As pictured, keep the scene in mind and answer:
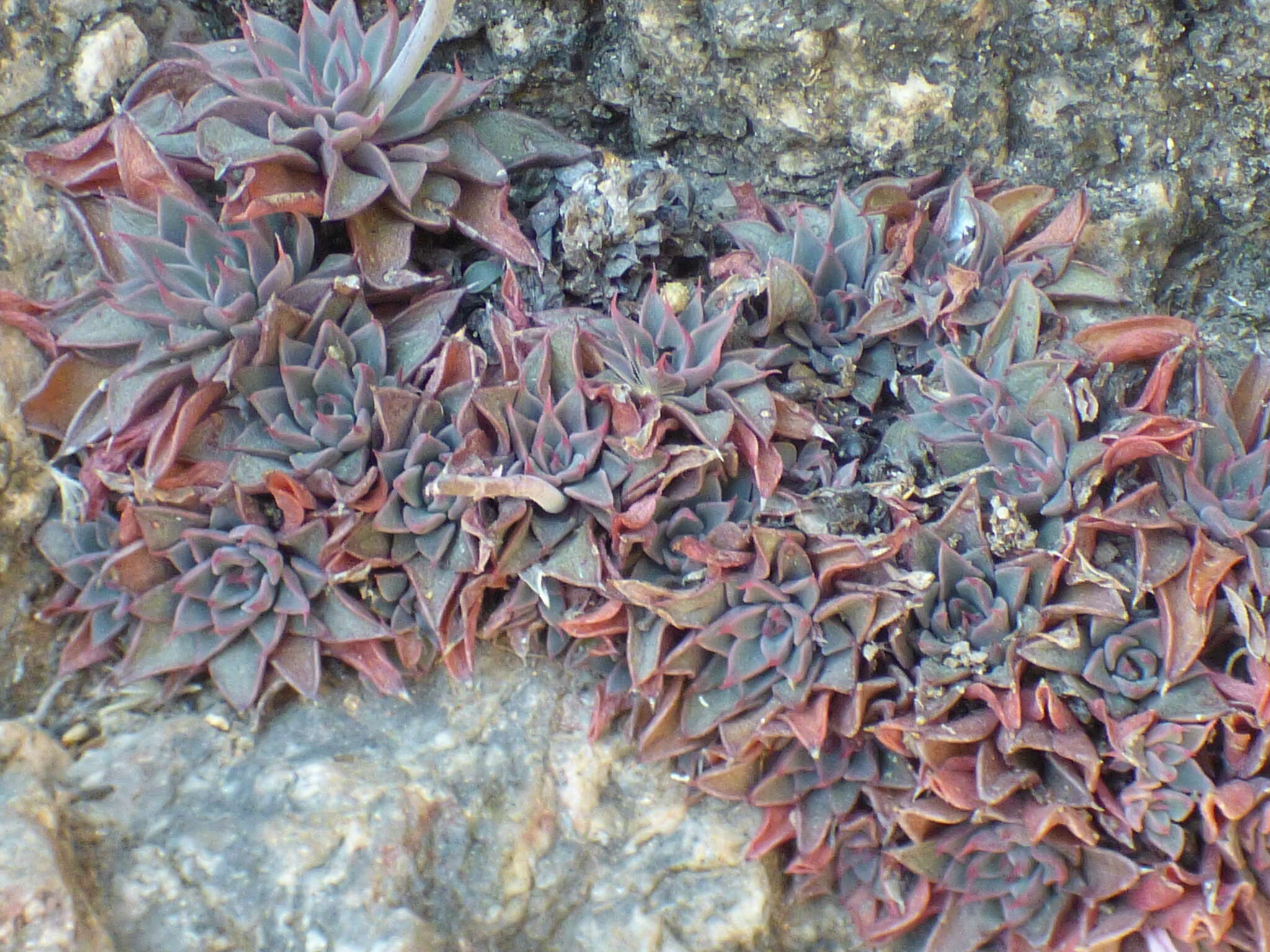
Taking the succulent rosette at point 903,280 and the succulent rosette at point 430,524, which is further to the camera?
the succulent rosette at point 903,280

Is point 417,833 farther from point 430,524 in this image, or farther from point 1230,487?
point 1230,487

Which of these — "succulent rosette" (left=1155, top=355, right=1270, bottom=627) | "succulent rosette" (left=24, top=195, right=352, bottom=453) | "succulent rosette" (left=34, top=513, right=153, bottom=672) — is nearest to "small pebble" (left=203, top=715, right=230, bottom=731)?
"succulent rosette" (left=34, top=513, right=153, bottom=672)

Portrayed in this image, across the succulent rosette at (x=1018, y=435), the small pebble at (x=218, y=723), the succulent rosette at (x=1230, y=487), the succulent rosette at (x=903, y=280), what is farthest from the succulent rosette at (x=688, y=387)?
the small pebble at (x=218, y=723)

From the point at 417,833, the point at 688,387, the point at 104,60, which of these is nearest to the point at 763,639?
the point at 688,387

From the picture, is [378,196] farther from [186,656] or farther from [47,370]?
[186,656]

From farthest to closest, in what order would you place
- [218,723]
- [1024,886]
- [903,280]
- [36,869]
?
[903,280]
[218,723]
[1024,886]
[36,869]

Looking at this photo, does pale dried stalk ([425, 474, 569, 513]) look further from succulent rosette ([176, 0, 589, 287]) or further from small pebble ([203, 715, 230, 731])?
small pebble ([203, 715, 230, 731])

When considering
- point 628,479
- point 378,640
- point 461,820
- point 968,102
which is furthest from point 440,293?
point 968,102

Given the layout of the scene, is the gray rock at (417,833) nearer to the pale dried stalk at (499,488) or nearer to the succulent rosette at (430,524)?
the succulent rosette at (430,524)
